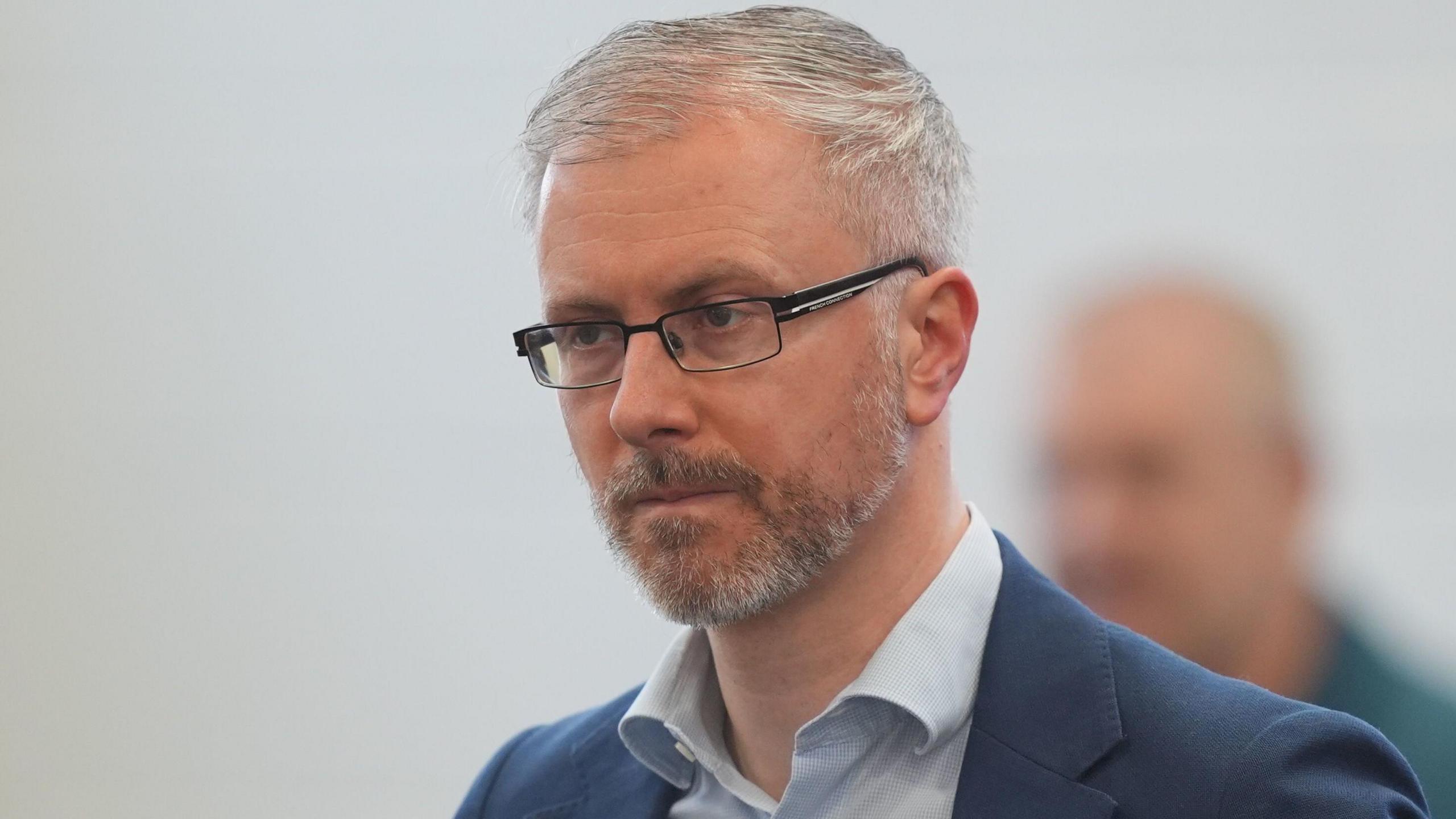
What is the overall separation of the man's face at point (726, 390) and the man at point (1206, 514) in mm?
1196

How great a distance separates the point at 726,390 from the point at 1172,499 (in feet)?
4.54

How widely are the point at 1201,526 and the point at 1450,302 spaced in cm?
143

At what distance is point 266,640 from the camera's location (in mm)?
3852

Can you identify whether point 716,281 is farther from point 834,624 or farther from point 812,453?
point 834,624

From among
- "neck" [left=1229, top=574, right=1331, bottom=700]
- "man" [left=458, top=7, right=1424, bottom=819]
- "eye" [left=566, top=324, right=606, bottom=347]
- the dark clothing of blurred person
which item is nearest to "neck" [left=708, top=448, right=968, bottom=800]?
"man" [left=458, top=7, right=1424, bottom=819]

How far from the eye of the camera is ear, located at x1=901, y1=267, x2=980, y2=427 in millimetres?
1716

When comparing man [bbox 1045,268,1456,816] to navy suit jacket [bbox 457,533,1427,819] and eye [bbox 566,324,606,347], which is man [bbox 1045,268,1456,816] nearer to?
navy suit jacket [bbox 457,533,1427,819]

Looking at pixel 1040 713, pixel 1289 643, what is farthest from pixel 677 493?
pixel 1289 643

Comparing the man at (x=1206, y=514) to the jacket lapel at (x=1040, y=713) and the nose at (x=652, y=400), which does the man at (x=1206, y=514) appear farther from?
the nose at (x=652, y=400)

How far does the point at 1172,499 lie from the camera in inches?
107

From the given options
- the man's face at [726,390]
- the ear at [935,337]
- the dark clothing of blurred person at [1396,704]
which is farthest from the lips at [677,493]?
the dark clothing of blurred person at [1396,704]

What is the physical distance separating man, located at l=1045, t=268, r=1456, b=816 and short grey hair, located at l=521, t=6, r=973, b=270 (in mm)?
1042

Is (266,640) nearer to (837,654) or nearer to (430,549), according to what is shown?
(430,549)

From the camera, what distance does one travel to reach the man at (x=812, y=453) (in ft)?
5.16
